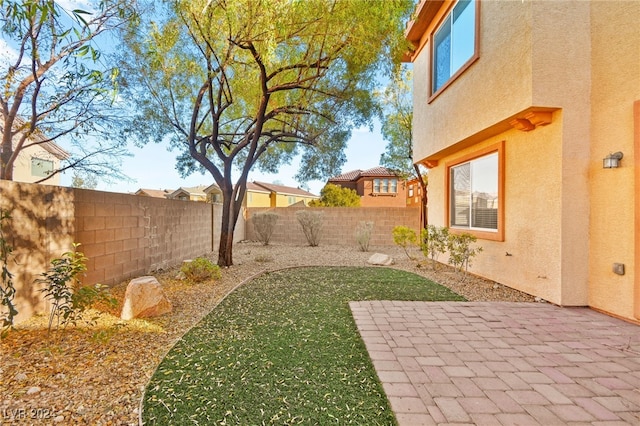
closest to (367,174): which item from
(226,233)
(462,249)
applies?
(226,233)

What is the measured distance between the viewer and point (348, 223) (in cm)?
1389

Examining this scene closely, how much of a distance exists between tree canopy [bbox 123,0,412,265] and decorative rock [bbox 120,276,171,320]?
3412 mm

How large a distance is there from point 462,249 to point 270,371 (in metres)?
5.05

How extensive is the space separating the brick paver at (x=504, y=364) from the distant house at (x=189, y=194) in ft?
Answer: 80.7

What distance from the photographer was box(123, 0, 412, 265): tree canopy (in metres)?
5.48

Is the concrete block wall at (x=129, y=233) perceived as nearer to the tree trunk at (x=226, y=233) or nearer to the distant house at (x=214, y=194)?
the tree trunk at (x=226, y=233)

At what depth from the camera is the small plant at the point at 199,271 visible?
19.9 feet

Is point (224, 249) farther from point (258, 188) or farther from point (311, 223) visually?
point (258, 188)

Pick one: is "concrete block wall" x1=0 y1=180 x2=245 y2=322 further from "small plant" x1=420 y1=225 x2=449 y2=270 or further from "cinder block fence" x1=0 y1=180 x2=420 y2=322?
"small plant" x1=420 y1=225 x2=449 y2=270

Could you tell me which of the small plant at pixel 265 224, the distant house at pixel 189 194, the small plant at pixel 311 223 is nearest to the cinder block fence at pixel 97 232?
the small plant at pixel 265 224

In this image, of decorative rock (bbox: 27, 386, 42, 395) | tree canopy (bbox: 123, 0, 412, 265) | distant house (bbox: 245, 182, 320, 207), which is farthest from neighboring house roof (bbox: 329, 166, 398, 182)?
decorative rock (bbox: 27, 386, 42, 395)

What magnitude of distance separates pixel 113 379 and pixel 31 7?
2.73 metres

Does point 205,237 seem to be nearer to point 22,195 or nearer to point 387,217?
point 22,195

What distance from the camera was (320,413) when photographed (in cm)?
223
